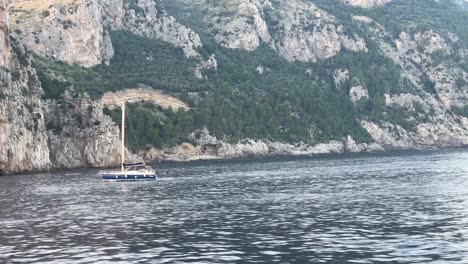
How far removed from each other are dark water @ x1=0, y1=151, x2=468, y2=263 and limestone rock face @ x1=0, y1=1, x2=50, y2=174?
41.2m

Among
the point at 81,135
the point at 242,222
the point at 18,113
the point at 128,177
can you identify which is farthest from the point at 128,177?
the point at 242,222

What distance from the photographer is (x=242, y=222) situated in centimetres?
6519

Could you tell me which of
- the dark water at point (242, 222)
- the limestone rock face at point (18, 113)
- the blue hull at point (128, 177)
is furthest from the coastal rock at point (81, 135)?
the dark water at point (242, 222)

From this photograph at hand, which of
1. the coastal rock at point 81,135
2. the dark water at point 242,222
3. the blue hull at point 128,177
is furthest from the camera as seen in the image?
the coastal rock at point 81,135

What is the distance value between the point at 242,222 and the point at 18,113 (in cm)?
10806

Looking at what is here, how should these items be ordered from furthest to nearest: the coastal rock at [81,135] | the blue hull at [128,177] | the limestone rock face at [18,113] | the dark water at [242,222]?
the coastal rock at [81,135] → the limestone rock face at [18,113] → the blue hull at [128,177] → the dark water at [242,222]

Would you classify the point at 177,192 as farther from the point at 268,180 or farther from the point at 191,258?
the point at 191,258

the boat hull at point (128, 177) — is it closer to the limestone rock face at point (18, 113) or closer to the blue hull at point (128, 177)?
the blue hull at point (128, 177)

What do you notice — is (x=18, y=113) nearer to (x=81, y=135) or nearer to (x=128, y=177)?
(x=81, y=135)

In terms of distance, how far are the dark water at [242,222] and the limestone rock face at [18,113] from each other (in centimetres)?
4120

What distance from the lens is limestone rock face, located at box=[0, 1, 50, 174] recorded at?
152125 millimetres

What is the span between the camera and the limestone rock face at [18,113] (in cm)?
15212

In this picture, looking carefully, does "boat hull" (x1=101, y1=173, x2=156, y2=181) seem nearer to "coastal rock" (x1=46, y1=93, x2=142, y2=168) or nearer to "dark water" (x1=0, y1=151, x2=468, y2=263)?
"dark water" (x1=0, y1=151, x2=468, y2=263)

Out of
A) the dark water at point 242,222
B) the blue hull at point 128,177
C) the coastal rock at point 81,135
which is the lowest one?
the dark water at point 242,222
